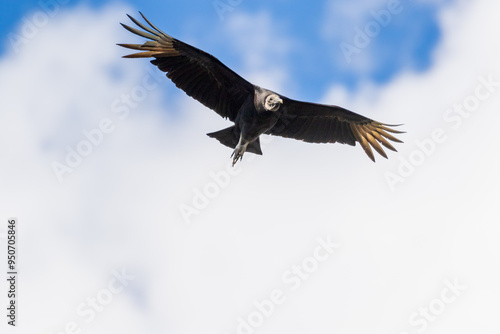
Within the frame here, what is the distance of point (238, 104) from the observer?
17.8 metres

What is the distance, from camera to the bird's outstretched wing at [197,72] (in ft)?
55.8

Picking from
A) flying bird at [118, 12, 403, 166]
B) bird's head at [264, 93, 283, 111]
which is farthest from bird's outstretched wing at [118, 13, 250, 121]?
bird's head at [264, 93, 283, 111]

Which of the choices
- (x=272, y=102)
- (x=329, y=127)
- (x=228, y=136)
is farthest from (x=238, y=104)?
(x=329, y=127)

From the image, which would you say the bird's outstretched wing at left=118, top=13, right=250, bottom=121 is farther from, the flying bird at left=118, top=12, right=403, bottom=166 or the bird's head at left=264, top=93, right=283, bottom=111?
the bird's head at left=264, top=93, right=283, bottom=111

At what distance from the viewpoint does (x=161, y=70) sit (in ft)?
56.4

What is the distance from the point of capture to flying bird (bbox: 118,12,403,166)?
17016mm

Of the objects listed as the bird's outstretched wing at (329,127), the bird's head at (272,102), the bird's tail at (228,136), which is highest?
the bird's tail at (228,136)

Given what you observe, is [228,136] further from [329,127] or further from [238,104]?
[329,127]

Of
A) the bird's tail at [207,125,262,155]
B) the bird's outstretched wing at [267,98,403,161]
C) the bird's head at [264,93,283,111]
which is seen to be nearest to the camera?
the bird's head at [264,93,283,111]

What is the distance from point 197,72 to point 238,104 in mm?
1174

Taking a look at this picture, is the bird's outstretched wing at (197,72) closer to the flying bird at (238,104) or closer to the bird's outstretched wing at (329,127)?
Answer: the flying bird at (238,104)

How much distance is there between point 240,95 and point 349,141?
3.14 metres

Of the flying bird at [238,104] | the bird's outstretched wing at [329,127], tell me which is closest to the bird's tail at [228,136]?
the flying bird at [238,104]

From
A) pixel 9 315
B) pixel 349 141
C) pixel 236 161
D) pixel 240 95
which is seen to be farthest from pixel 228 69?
pixel 9 315
